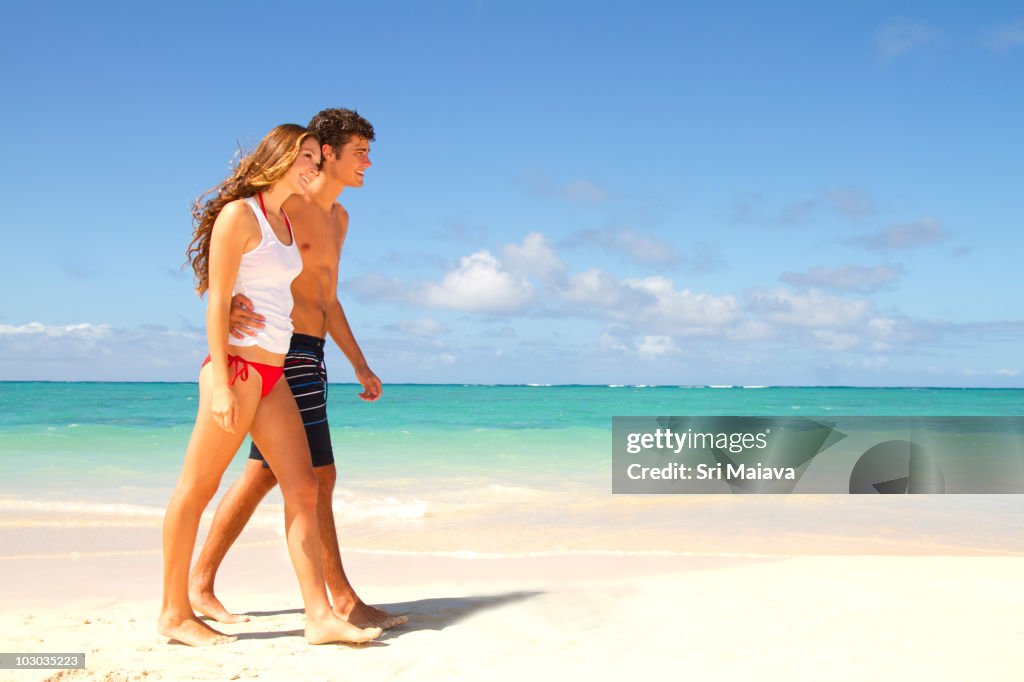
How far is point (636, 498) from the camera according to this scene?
7.92m

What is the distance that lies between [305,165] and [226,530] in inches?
58.8

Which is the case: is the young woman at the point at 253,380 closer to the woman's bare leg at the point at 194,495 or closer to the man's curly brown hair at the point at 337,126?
the woman's bare leg at the point at 194,495

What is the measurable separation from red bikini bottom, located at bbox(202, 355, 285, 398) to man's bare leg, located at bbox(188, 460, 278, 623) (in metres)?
0.53

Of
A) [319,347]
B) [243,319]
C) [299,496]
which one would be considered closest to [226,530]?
[299,496]

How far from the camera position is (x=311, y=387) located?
126 inches

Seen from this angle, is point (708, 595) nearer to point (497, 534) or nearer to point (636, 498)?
point (497, 534)

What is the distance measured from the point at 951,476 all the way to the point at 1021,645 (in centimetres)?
1013

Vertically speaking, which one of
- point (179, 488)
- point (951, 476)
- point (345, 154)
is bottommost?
point (951, 476)

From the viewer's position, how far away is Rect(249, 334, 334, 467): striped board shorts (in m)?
3.17

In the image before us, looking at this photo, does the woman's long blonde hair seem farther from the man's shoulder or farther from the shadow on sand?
the shadow on sand

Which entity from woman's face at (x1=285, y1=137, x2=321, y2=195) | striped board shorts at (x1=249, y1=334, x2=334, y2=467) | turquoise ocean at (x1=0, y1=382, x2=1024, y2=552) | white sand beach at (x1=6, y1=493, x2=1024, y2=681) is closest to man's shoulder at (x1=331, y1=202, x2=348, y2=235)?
woman's face at (x1=285, y1=137, x2=321, y2=195)

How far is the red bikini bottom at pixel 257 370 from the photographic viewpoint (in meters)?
2.89

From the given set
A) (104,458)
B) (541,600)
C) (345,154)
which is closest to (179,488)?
(345,154)

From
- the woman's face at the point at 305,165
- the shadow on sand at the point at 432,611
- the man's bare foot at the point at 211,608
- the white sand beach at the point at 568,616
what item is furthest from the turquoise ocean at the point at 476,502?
the woman's face at the point at 305,165
